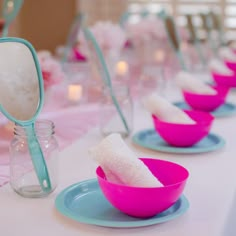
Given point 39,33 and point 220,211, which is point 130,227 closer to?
point 220,211

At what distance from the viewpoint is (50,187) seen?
3.22ft

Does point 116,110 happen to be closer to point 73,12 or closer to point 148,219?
point 148,219

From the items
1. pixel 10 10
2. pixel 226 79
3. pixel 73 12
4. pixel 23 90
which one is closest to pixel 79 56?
pixel 226 79

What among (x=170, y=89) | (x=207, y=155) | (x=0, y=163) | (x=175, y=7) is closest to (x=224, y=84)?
(x=170, y=89)

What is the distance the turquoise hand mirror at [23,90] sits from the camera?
38.0 inches

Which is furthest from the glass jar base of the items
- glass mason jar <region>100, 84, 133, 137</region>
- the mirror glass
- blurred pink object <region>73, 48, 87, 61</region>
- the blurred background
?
the blurred background

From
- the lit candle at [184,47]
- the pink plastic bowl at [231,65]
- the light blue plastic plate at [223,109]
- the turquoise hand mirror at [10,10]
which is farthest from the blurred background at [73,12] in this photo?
the light blue plastic plate at [223,109]

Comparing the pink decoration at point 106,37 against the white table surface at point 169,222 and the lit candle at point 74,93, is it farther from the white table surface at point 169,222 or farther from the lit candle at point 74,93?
the white table surface at point 169,222

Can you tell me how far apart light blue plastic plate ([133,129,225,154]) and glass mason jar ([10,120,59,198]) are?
1.12 ft

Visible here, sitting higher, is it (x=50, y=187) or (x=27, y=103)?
(x=27, y=103)

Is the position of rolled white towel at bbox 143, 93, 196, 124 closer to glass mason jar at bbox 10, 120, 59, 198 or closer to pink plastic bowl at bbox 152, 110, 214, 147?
pink plastic bowl at bbox 152, 110, 214, 147

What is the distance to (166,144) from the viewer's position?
1340 mm

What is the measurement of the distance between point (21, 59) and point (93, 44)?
1.64 feet

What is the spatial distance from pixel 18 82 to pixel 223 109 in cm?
92
